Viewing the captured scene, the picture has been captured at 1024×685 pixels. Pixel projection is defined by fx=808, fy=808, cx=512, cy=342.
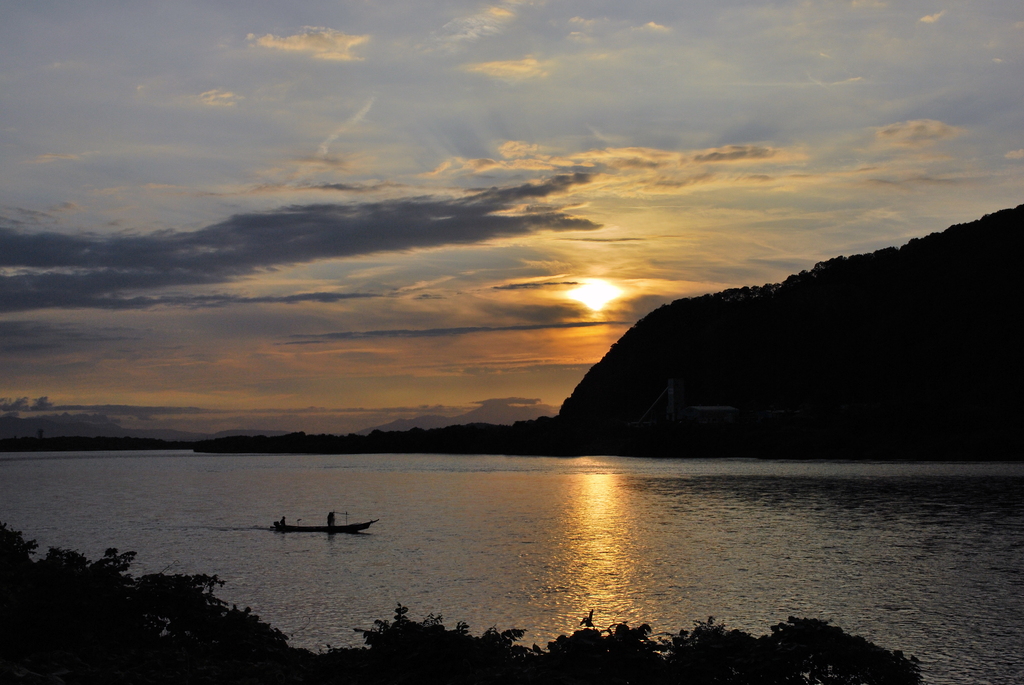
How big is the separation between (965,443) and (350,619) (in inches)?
6042

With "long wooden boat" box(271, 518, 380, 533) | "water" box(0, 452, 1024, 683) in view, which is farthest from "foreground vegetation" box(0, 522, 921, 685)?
"long wooden boat" box(271, 518, 380, 533)

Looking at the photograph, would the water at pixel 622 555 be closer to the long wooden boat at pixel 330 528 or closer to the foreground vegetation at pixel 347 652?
the long wooden boat at pixel 330 528

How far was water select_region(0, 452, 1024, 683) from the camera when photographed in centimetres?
3178

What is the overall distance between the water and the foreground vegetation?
351 inches

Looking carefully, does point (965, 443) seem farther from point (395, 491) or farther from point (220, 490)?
point (220, 490)

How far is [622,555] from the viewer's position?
163 ft

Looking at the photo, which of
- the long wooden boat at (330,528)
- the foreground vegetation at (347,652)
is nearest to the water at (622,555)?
the long wooden boat at (330,528)

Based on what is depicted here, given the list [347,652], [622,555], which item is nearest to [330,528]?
[622,555]

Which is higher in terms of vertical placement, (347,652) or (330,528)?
(347,652)

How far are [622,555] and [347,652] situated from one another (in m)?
33.5

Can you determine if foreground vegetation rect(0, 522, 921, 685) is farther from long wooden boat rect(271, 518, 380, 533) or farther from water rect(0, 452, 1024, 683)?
long wooden boat rect(271, 518, 380, 533)

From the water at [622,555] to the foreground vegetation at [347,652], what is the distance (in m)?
8.92

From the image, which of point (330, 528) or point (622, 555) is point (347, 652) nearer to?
point (622, 555)

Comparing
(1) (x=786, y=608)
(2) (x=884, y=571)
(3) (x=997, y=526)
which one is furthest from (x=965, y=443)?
(1) (x=786, y=608)
